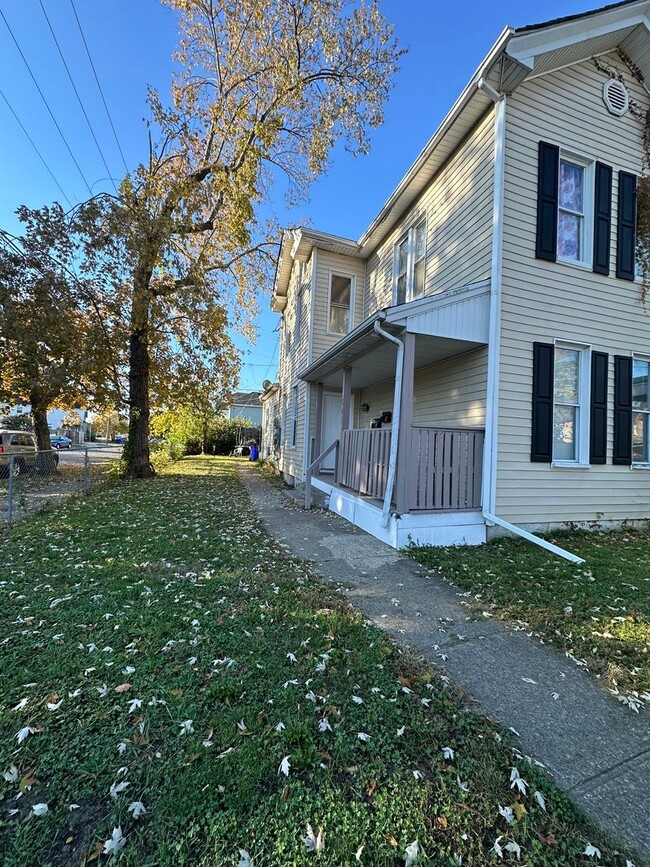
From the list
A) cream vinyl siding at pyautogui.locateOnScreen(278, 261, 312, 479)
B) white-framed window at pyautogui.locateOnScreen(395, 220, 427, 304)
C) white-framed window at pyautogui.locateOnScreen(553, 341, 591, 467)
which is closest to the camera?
white-framed window at pyautogui.locateOnScreen(553, 341, 591, 467)

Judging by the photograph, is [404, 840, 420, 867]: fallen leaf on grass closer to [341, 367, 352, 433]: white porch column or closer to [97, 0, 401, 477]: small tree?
[341, 367, 352, 433]: white porch column

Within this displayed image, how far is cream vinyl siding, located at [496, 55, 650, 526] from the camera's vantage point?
6043 mm

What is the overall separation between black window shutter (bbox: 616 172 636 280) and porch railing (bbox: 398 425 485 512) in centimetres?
406

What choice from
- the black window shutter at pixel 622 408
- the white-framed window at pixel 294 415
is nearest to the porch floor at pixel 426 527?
the black window shutter at pixel 622 408

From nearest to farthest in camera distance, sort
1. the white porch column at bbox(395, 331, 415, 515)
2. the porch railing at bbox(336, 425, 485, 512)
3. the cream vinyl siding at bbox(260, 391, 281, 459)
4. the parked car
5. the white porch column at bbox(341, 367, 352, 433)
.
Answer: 1. the white porch column at bbox(395, 331, 415, 515)
2. the porch railing at bbox(336, 425, 485, 512)
3. the white porch column at bbox(341, 367, 352, 433)
4. the parked car
5. the cream vinyl siding at bbox(260, 391, 281, 459)

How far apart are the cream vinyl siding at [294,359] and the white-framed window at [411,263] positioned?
267cm

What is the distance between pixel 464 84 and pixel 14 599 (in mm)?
8737

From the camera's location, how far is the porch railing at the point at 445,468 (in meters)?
5.61

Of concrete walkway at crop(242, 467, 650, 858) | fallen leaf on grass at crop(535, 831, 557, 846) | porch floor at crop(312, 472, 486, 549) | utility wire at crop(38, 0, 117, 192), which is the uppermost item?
utility wire at crop(38, 0, 117, 192)

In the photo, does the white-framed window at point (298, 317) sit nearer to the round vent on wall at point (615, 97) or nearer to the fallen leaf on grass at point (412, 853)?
the round vent on wall at point (615, 97)

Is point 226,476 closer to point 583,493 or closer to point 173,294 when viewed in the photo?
point 173,294

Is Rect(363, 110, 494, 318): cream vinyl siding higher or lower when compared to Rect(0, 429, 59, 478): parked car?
higher

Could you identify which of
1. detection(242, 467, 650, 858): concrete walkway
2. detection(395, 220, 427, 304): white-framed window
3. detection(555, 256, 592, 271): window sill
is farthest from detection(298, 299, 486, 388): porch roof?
detection(242, 467, 650, 858): concrete walkway

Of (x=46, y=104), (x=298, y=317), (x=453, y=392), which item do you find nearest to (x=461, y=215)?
(x=453, y=392)
